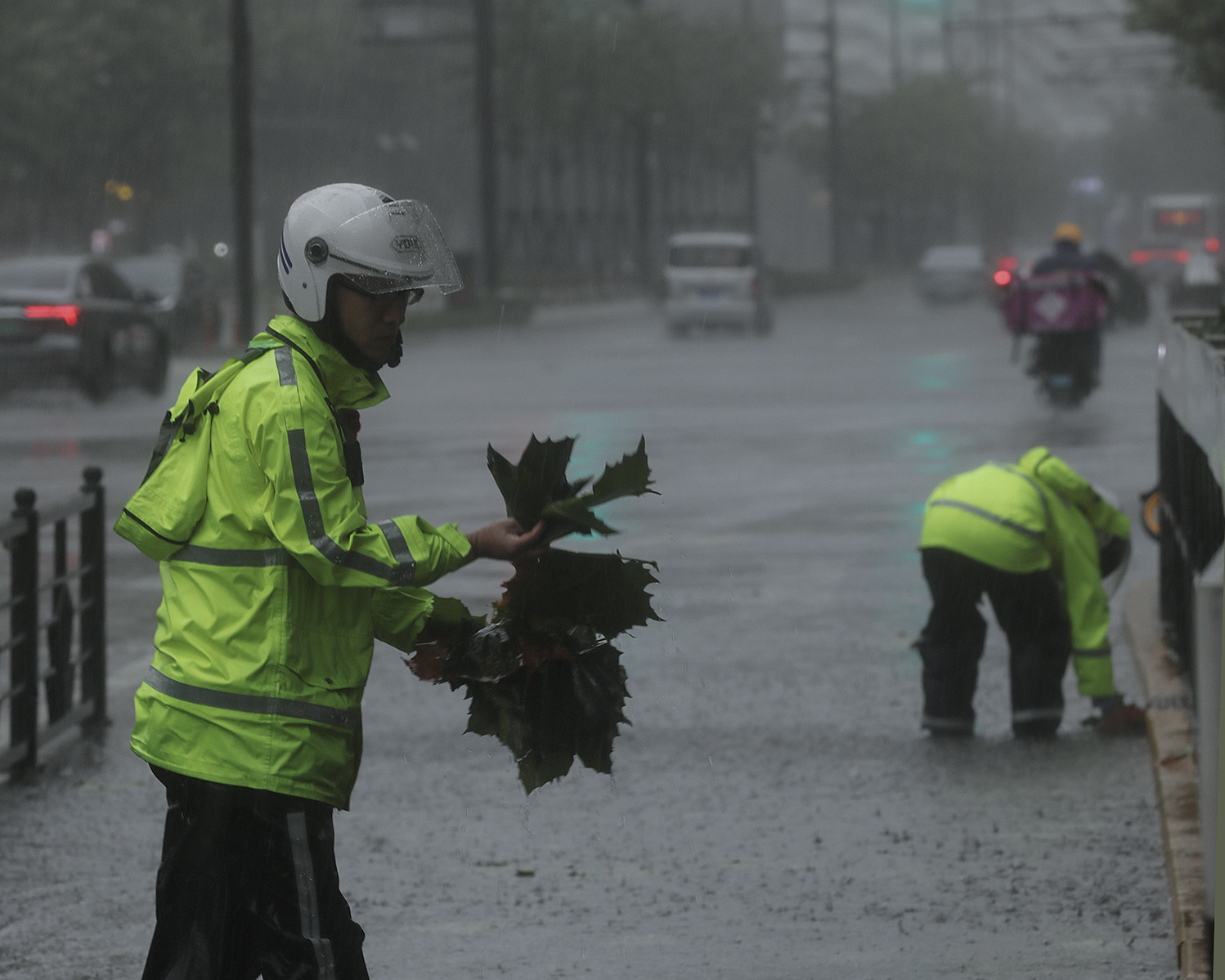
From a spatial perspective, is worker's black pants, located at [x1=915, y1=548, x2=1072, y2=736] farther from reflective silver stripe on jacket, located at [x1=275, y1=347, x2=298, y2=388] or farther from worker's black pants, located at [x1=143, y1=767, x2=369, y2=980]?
reflective silver stripe on jacket, located at [x1=275, y1=347, x2=298, y2=388]

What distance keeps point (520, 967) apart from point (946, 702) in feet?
8.77

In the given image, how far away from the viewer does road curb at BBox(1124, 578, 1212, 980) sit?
16.0 ft

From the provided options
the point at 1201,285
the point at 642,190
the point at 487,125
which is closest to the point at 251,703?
the point at 1201,285

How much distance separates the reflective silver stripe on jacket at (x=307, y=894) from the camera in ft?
12.1

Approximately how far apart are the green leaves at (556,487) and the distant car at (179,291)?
28.4 metres

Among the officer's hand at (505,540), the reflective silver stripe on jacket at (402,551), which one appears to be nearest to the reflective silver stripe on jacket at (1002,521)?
the officer's hand at (505,540)

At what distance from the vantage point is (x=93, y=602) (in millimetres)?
7750

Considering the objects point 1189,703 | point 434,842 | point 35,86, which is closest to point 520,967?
point 434,842

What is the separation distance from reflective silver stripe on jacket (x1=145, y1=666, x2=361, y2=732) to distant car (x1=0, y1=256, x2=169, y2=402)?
1882cm

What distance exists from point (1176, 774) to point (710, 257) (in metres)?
32.6

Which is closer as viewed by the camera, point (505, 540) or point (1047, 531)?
point (505, 540)

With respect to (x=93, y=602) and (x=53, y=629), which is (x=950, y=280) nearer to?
(x=93, y=602)

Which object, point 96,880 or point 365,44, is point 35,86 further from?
point 96,880

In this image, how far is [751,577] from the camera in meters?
10.7
